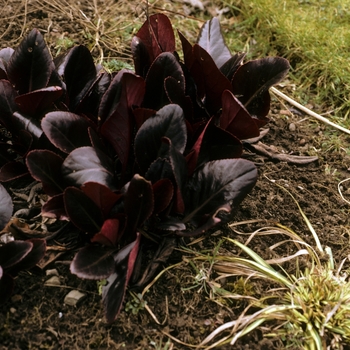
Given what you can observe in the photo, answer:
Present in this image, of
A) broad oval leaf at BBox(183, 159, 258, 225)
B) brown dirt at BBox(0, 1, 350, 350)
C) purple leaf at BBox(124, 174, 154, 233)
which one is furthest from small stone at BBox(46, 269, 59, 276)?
broad oval leaf at BBox(183, 159, 258, 225)

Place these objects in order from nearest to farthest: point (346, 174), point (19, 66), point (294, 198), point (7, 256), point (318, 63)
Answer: point (7, 256) → point (19, 66) → point (294, 198) → point (346, 174) → point (318, 63)

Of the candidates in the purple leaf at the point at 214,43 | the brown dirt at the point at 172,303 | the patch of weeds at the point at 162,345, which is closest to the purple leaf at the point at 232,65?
the purple leaf at the point at 214,43

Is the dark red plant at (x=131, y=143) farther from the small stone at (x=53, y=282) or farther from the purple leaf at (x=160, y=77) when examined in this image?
the small stone at (x=53, y=282)

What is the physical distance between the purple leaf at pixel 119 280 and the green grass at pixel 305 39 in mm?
1872

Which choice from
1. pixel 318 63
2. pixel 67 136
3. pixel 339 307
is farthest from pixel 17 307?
pixel 318 63

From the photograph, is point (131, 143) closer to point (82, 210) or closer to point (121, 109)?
point (121, 109)

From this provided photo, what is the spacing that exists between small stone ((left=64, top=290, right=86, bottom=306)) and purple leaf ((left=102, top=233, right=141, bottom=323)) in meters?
0.13

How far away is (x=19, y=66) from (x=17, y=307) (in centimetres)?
110

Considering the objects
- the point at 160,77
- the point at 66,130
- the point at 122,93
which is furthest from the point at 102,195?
the point at 160,77

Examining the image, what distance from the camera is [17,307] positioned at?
2.02 m

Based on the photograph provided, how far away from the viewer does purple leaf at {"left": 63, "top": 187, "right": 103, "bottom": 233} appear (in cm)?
197

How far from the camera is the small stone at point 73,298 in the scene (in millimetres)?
2035

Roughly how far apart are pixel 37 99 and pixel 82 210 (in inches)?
22.7

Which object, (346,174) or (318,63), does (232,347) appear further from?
(318,63)
